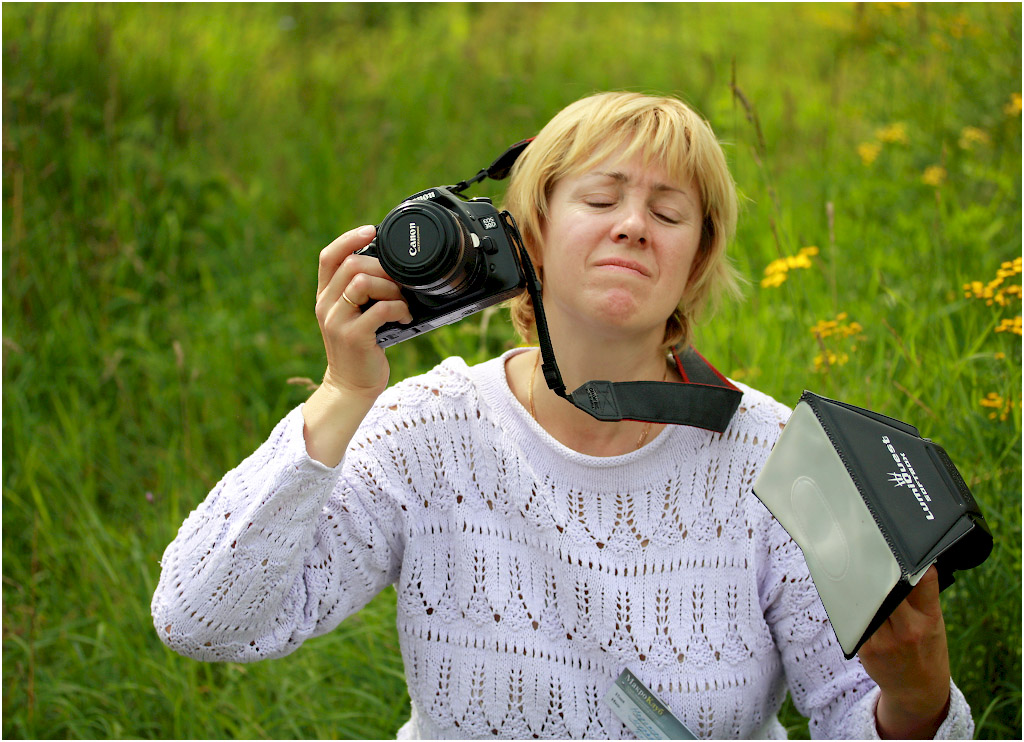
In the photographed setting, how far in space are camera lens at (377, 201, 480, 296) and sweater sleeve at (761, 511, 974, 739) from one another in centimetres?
74

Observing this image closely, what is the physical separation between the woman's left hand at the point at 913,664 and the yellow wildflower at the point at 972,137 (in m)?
2.12

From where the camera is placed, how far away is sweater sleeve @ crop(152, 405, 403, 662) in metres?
1.22

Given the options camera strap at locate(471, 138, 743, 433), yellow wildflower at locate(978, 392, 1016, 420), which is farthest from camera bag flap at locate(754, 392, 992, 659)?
yellow wildflower at locate(978, 392, 1016, 420)

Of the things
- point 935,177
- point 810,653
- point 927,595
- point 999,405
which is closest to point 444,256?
point 927,595

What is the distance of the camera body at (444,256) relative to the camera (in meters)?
1.18

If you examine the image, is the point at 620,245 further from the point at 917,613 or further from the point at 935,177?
the point at 935,177

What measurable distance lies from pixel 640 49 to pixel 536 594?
3761 millimetres

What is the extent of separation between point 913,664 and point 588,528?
1.74ft

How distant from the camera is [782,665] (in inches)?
60.2

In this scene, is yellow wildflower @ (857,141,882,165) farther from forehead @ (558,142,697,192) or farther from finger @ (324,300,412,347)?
finger @ (324,300,412,347)

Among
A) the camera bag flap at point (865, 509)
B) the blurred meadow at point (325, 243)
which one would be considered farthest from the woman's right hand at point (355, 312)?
the blurred meadow at point (325, 243)

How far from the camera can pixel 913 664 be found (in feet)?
3.77

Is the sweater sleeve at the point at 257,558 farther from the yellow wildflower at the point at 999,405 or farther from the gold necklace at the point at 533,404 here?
the yellow wildflower at the point at 999,405

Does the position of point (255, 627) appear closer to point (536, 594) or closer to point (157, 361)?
point (536, 594)
